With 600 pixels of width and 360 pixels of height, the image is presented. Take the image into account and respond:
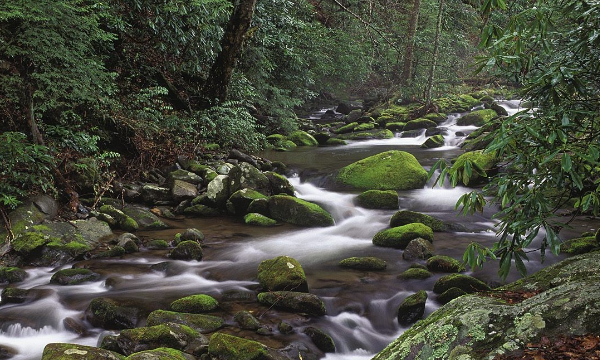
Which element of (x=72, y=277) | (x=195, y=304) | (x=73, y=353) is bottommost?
(x=195, y=304)

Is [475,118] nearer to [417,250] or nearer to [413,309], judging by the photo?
[417,250]

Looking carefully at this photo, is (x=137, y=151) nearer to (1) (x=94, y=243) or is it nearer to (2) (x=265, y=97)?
(1) (x=94, y=243)

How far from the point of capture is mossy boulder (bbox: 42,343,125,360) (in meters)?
3.23

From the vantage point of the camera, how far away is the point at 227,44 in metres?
10.4

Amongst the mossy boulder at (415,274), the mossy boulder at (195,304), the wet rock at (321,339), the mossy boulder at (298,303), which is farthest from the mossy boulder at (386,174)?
the wet rock at (321,339)

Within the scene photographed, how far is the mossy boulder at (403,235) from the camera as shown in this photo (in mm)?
6840

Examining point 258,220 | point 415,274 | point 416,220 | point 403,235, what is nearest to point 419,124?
point 416,220

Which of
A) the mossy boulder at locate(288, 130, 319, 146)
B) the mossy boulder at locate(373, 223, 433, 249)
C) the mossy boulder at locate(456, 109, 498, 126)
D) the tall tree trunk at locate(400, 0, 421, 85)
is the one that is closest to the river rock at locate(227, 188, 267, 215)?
the mossy boulder at locate(373, 223, 433, 249)

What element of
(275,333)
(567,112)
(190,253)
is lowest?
(275,333)

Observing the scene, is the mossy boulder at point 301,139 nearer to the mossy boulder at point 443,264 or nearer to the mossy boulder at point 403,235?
the mossy boulder at point 403,235

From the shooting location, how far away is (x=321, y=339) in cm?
431

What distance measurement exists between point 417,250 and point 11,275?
549 cm

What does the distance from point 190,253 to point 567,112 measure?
5.21m

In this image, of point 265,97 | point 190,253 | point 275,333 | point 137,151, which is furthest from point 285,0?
point 275,333
